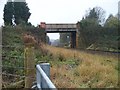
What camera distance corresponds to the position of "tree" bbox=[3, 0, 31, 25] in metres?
43.6

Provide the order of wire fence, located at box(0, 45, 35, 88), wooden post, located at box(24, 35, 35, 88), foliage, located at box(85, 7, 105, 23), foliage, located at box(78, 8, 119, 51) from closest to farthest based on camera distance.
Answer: wooden post, located at box(24, 35, 35, 88) < wire fence, located at box(0, 45, 35, 88) < foliage, located at box(78, 8, 119, 51) < foliage, located at box(85, 7, 105, 23)

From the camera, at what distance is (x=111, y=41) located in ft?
136

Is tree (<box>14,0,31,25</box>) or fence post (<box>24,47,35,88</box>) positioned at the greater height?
tree (<box>14,0,31,25</box>)

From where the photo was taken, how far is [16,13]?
46.1 m

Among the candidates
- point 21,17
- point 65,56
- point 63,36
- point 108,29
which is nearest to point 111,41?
point 108,29

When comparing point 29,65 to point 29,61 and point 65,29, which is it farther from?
point 65,29

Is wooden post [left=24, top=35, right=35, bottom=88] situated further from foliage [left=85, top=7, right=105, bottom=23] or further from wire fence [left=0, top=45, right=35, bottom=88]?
foliage [left=85, top=7, right=105, bottom=23]

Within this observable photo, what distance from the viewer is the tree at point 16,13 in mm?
43638

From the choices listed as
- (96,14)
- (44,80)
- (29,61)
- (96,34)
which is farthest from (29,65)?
(96,14)

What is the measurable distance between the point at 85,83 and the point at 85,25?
38.7m

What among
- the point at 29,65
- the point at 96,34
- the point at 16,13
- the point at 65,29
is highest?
the point at 16,13

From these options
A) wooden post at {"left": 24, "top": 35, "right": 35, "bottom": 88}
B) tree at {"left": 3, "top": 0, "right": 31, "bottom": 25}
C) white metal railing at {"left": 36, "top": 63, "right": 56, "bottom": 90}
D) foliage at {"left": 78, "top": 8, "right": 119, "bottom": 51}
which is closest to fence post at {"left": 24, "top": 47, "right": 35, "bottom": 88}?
wooden post at {"left": 24, "top": 35, "right": 35, "bottom": 88}

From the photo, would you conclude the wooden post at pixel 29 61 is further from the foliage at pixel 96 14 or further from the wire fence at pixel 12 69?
the foliage at pixel 96 14

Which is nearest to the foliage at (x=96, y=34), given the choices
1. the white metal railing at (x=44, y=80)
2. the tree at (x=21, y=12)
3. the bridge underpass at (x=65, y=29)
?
the bridge underpass at (x=65, y=29)
